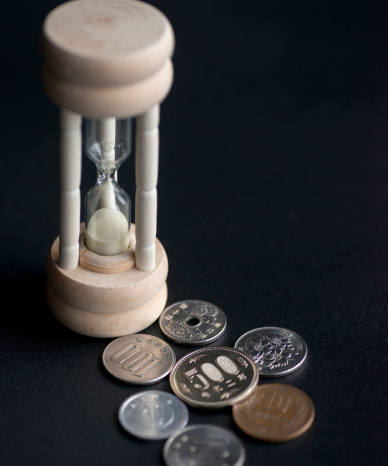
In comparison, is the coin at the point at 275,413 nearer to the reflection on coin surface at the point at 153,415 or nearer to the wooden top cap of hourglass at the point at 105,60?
the reflection on coin surface at the point at 153,415

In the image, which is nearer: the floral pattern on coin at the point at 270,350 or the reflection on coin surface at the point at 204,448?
the reflection on coin surface at the point at 204,448

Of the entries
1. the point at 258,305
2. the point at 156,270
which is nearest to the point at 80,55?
the point at 156,270

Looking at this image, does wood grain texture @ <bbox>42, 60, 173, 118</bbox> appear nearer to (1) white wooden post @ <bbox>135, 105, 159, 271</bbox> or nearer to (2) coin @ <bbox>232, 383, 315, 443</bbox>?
(1) white wooden post @ <bbox>135, 105, 159, 271</bbox>

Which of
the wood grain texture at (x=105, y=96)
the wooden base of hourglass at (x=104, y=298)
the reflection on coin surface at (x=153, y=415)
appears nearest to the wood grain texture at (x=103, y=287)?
the wooden base of hourglass at (x=104, y=298)

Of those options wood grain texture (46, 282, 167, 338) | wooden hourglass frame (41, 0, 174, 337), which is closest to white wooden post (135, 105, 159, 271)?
wooden hourglass frame (41, 0, 174, 337)

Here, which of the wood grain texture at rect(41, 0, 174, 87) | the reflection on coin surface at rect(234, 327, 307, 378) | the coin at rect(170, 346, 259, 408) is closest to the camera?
the wood grain texture at rect(41, 0, 174, 87)

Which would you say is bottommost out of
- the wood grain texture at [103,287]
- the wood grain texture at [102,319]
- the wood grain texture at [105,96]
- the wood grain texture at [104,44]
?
the wood grain texture at [102,319]
